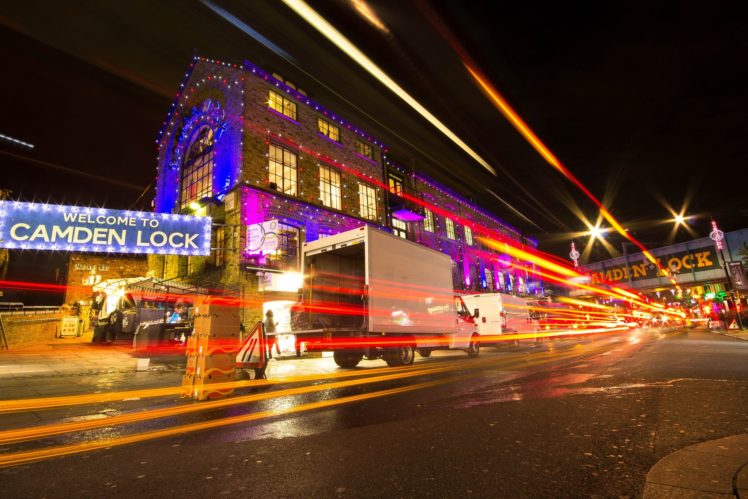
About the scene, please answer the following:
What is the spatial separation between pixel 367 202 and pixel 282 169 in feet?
22.7

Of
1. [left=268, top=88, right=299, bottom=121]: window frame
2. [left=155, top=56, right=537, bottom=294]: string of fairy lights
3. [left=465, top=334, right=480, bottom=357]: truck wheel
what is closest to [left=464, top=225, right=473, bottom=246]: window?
[left=155, top=56, right=537, bottom=294]: string of fairy lights

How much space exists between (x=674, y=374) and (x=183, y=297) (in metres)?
19.2

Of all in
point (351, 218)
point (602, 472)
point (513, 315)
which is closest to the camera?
point (602, 472)

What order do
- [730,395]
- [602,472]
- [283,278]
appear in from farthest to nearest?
[283,278] → [730,395] → [602,472]

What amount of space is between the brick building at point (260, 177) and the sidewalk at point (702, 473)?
49.8 ft

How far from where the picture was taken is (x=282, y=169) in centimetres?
1931

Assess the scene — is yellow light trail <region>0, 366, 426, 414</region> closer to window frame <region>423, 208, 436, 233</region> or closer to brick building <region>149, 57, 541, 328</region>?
brick building <region>149, 57, 541, 328</region>

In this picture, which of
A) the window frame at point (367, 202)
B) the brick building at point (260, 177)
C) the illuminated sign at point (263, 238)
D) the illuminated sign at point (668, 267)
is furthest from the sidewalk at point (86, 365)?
the illuminated sign at point (668, 267)

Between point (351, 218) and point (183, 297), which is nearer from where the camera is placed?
point (183, 297)

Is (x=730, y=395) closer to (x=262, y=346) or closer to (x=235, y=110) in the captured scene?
(x=262, y=346)

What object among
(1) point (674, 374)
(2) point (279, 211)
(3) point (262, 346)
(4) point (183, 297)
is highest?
(2) point (279, 211)

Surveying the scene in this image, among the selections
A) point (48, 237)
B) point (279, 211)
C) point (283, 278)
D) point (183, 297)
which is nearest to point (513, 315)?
point (283, 278)

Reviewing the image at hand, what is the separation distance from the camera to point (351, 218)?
22219 millimetres

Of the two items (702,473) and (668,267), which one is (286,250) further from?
(668,267)
